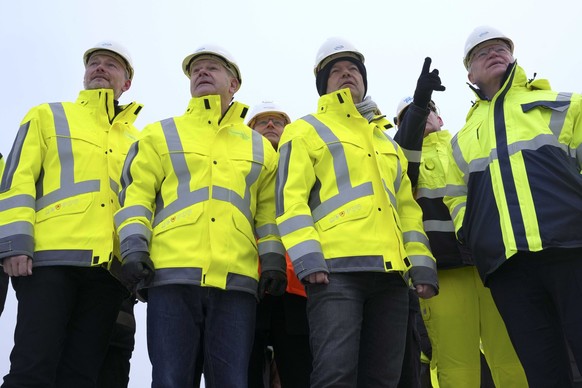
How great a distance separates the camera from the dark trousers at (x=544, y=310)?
3.43m

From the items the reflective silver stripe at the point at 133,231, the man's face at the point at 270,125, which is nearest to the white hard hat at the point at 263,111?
the man's face at the point at 270,125

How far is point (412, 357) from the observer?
13.6 ft

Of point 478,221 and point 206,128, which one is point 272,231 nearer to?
point 206,128

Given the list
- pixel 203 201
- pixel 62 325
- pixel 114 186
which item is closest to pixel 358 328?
pixel 203 201

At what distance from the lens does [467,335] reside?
4.46 metres

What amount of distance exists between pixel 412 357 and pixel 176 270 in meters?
1.76

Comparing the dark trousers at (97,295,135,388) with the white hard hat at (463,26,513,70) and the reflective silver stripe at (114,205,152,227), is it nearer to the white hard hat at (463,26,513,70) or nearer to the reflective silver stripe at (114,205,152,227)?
the reflective silver stripe at (114,205,152,227)

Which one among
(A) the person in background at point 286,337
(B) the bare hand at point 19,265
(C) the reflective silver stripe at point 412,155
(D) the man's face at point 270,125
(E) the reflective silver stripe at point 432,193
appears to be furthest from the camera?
(D) the man's face at point 270,125

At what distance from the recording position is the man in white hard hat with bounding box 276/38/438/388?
3.48 m

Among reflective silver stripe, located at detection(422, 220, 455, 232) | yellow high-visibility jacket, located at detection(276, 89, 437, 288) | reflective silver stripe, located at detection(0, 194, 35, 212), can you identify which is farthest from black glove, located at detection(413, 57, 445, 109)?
reflective silver stripe, located at detection(0, 194, 35, 212)

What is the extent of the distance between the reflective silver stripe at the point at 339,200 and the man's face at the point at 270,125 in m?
2.37

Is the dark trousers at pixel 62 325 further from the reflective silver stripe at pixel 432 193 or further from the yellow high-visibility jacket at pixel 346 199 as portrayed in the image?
the reflective silver stripe at pixel 432 193

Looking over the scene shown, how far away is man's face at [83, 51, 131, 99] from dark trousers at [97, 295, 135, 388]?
172 centimetres

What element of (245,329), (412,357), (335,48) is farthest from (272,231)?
(335,48)
